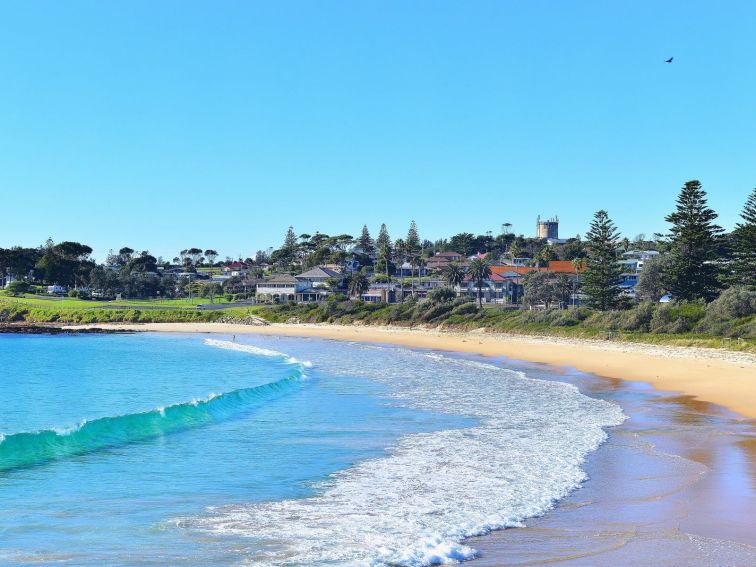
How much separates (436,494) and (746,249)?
45.2 metres

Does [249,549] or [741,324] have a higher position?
[741,324]

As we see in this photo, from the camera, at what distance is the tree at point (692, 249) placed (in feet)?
175

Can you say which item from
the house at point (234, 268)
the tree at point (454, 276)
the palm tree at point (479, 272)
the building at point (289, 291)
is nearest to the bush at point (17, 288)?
the building at point (289, 291)

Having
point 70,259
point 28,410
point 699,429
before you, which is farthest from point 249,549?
point 70,259

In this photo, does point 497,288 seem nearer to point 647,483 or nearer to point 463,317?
point 463,317

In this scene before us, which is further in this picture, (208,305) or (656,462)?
(208,305)

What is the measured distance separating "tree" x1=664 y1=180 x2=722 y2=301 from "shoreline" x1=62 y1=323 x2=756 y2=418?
438 inches

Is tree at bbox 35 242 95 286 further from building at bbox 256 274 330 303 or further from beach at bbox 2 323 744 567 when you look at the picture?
beach at bbox 2 323 744 567

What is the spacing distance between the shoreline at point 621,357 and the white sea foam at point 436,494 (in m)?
4.55

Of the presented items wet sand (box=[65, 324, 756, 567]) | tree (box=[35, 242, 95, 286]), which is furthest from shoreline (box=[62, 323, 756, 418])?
tree (box=[35, 242, 95, 286])

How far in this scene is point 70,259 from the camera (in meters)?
130

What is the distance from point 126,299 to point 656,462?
4349 inches

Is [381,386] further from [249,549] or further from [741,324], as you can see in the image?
[741,324]

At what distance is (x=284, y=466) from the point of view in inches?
551
